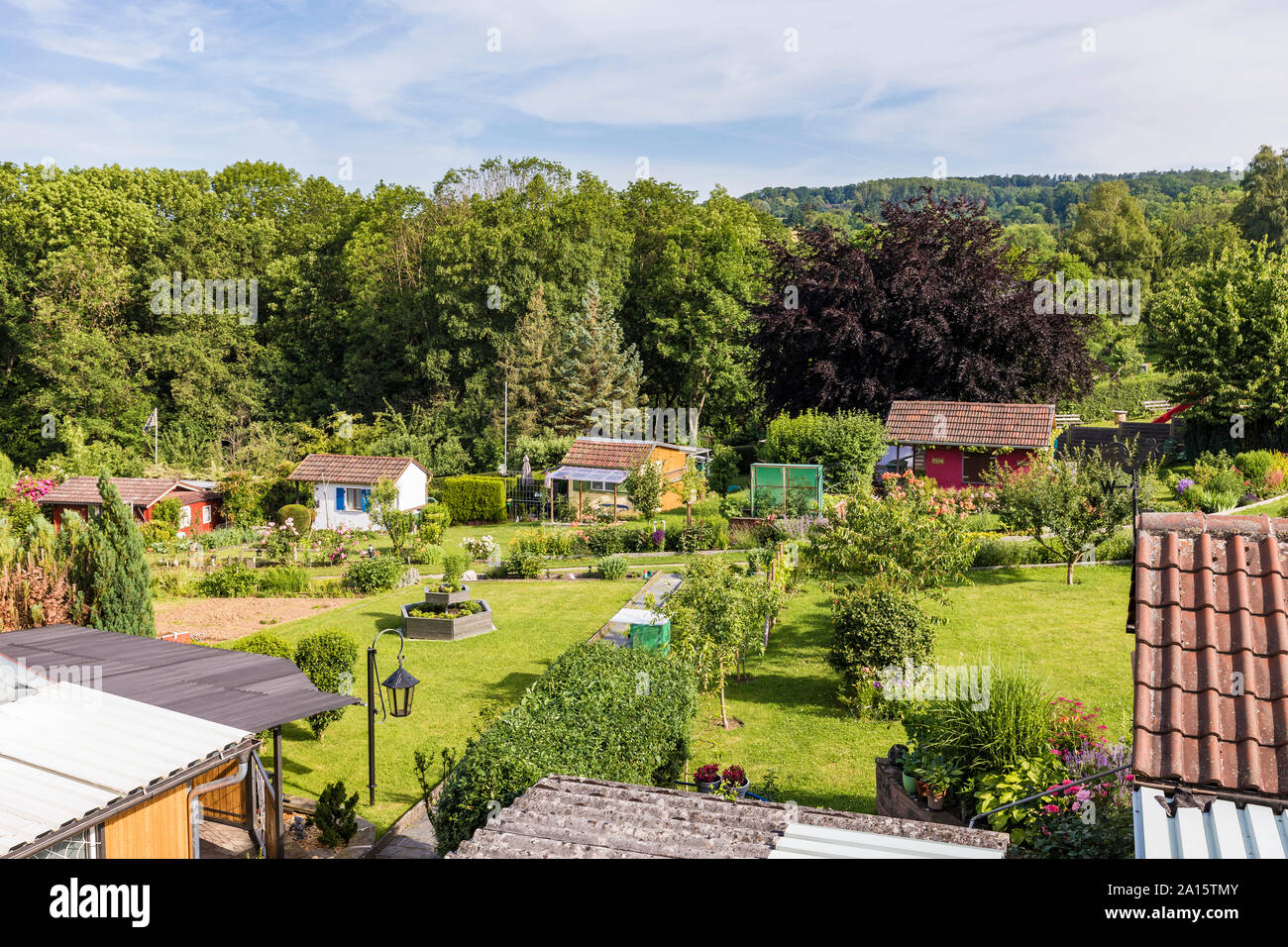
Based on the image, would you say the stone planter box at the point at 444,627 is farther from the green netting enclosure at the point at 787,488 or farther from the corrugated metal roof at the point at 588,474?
the corrugated metal roof at the point at 588,474

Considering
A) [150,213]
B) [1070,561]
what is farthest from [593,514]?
[150,213]

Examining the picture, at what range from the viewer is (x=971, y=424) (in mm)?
30156

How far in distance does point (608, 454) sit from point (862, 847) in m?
31.3

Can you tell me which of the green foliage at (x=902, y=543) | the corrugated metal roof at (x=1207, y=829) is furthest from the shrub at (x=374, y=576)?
the corrugated metal roof at (x=1207, y=829)

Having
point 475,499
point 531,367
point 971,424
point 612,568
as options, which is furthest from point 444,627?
point 531,367

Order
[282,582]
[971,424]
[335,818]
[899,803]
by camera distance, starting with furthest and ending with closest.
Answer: [971,424], [282,582], [335,818], [899,803]

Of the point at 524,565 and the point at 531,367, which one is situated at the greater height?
the point at 531,367

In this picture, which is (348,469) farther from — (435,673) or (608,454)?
(435,673)

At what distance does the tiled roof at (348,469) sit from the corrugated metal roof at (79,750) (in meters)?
26.1

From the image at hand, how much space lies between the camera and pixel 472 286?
4934cm

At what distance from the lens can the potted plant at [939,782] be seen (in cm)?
880

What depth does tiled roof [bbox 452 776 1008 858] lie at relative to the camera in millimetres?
5625

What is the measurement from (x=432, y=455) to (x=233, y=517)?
12916 mm

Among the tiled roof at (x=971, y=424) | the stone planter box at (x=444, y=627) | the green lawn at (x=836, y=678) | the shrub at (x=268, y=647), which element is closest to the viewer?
the green lawn at (x=836, y=678)
